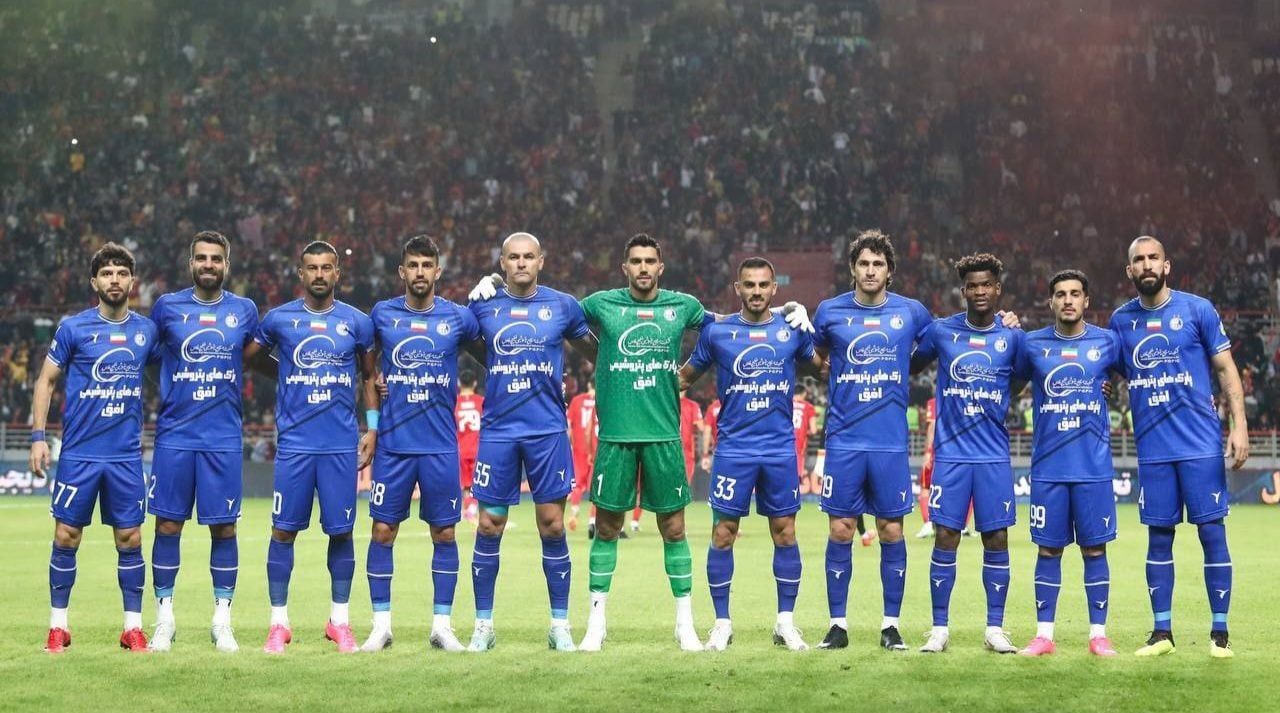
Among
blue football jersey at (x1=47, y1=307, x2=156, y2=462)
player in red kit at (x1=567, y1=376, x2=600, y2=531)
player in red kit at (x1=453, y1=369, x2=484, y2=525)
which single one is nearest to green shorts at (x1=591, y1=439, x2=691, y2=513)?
blue football jersey at (x1=47, y1=307, x2=156, y2=462)

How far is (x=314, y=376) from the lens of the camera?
964 cm

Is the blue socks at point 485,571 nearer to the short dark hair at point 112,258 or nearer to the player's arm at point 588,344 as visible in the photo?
the player's arm at point 588,344

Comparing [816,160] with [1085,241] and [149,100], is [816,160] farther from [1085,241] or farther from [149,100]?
[149,100]

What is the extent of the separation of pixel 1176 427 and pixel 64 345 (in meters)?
7.18

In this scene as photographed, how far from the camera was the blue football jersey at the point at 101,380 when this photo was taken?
9.62 m

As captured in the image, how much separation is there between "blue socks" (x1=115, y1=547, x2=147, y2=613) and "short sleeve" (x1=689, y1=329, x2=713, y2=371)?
383 centimetres

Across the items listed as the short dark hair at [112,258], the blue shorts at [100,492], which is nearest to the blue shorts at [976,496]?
the blue shorts at [100,492]

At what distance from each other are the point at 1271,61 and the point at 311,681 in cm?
3906

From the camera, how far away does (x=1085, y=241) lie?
3700 centimetres

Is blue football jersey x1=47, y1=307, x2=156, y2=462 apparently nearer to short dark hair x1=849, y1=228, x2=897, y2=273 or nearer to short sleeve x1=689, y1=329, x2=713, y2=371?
short sleeve x1=689, y1=329, x2=713, y2=371

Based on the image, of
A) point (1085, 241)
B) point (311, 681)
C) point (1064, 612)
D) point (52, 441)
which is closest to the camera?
point (311, 681)

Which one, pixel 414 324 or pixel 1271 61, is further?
pixel 1271 61

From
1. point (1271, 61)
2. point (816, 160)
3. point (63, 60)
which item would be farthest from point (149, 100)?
point (1271, 61)

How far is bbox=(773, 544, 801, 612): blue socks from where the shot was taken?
9672mm
